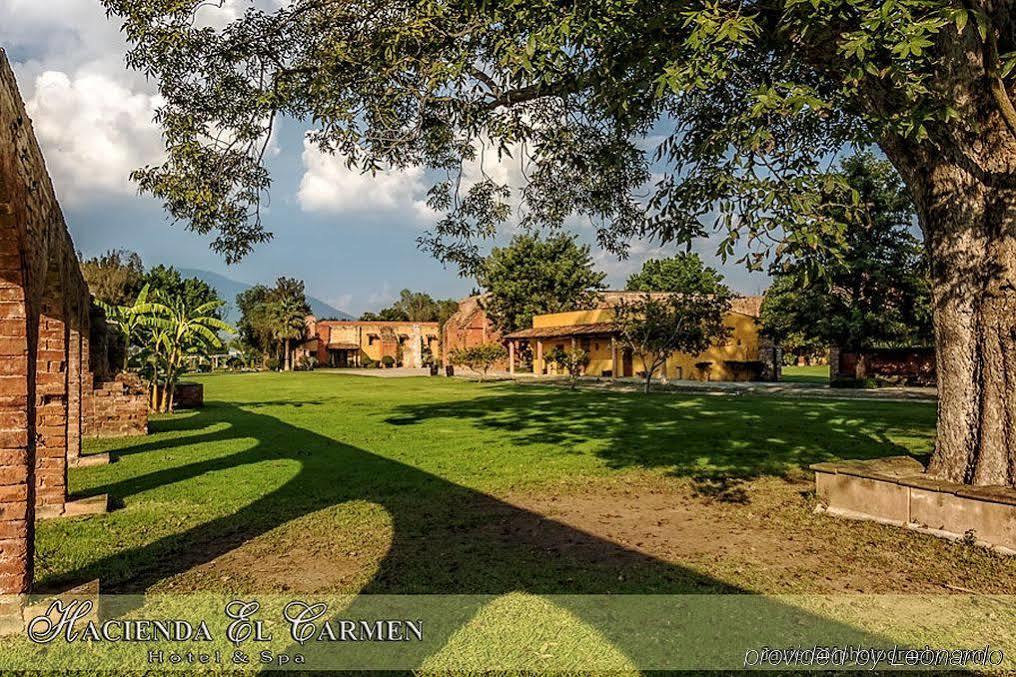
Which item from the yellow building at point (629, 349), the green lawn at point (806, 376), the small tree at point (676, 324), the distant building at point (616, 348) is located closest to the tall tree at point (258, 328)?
the distant building at point (616, 348)

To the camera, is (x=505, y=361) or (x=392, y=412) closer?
(x=392, y=412)

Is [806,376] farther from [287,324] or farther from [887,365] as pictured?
[287,324]

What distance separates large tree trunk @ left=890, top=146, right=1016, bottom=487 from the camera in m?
5.82

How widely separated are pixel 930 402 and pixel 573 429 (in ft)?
47.1

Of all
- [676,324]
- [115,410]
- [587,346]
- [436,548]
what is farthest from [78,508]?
[587,346]

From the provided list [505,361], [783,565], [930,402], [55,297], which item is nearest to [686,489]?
[783,565]

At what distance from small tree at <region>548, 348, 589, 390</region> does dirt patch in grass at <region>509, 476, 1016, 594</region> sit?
86.4ft

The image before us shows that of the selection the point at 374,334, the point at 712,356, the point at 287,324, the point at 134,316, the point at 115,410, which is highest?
the point at 287,324

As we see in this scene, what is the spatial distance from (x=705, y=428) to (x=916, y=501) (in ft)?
28.6

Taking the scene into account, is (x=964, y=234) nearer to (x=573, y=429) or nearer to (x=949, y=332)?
(x=949, y=332)

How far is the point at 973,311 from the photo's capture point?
19.9 feet

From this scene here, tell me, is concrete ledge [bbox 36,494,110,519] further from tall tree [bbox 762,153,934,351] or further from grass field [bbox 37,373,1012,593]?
tall tree [bbox 762,153,934,351]

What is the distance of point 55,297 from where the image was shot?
6496 millimetres

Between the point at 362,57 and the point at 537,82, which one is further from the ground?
the point at 362,57
